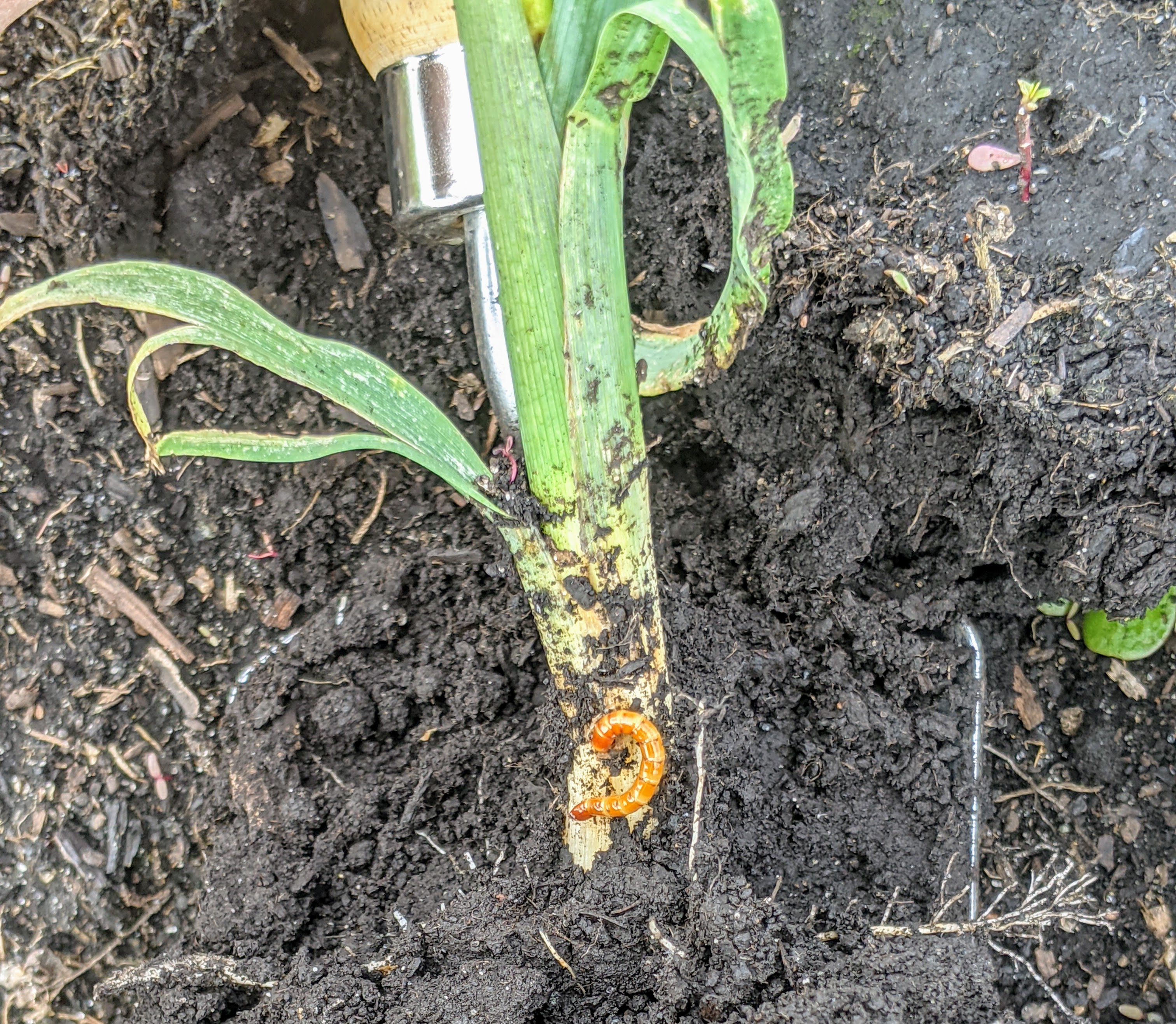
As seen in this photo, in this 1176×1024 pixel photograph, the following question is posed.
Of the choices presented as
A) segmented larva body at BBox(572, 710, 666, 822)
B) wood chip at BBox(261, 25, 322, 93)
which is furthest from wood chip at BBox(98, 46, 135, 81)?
segmented larva body at BBox(572, 710, 666, 822)

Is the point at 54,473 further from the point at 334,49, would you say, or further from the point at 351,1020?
the point at 351,1020

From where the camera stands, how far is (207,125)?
1370 mm

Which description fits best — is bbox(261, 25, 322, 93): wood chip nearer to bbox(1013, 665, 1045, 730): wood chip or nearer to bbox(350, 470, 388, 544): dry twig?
bbox(350, 470, 388, 544): dry twig

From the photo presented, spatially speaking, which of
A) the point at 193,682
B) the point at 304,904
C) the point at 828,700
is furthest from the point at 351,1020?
the point at 828,700

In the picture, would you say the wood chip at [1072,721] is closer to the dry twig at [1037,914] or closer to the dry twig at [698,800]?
the dry twig at [1037,914]

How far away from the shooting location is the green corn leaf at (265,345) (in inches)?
38.5

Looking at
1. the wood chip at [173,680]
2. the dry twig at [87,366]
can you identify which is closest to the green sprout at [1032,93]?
the dry twig at [87,366]

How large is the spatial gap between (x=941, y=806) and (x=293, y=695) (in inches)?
38.5

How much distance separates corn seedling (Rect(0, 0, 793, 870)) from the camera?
921mm

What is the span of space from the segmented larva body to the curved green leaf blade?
30.3 inches

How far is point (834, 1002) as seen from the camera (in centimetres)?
95

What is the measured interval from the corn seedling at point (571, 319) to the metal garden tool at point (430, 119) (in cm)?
14

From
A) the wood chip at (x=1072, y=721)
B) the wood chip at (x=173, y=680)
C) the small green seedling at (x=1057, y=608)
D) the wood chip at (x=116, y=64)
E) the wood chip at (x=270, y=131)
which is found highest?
the wood chip at (x=116, y=64)

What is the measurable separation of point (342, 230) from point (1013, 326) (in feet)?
3.37
